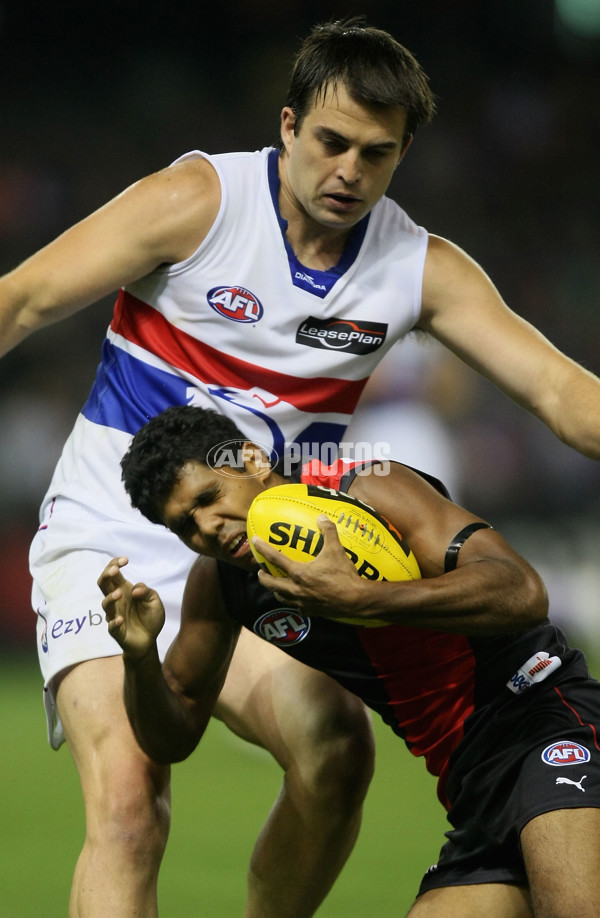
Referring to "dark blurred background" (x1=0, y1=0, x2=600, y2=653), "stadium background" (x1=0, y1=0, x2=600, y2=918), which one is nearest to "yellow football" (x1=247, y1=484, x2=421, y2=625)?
"stadium background" (x1=0, y1=0, x2=600, y2=918)

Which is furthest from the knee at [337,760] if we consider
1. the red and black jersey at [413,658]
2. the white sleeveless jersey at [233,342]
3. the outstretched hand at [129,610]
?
the outstretched hand at [129,610]

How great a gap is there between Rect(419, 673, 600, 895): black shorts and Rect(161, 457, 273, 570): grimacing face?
73 centimetres

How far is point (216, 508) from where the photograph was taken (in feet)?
8.94

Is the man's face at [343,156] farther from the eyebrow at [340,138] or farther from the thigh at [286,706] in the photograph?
the thigh at [286,706]

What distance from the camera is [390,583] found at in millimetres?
2467

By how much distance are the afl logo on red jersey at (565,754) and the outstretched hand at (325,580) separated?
24.8 inches

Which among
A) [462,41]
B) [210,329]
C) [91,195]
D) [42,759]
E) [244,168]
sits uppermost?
[462,41]

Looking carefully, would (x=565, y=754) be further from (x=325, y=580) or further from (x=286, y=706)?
(x=286, y=706)

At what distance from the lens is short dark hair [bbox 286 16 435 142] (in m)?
3.07

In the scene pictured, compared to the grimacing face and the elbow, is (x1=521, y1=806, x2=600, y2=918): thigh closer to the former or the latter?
the elbow

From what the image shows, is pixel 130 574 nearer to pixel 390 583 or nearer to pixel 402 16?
pixel 390 583

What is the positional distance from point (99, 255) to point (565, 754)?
1735 mm

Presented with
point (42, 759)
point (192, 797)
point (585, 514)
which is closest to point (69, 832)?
point (192, 797)

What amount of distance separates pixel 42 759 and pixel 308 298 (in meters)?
4.49
